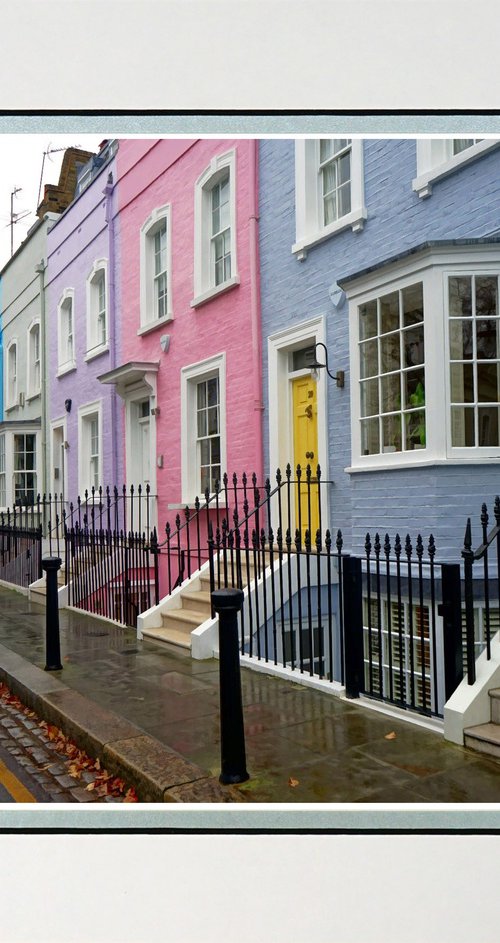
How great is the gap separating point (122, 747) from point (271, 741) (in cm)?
80

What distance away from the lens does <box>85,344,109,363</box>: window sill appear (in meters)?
6.98

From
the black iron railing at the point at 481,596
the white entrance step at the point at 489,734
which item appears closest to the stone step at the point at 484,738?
the white entrance step at the point at 489,734

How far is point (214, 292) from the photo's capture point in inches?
287

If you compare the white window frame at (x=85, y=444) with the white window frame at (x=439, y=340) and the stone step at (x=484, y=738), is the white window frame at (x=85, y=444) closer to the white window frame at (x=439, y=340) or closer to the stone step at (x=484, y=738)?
the white window frame at (x=439, y=340)

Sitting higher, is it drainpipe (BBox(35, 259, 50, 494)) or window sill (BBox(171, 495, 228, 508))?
drainpipe (BBox(35, 259, 50, 494))

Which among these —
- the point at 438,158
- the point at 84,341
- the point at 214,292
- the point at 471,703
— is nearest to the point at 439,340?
the point at 438,158

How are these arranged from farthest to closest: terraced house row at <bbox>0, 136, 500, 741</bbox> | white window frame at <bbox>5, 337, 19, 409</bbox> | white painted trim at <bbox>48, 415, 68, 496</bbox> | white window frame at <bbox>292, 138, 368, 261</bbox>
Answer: white painted trim at <bbox>48, 415, 68, 496</bbox>, white window frame at <bbox>5, 337, 19, 409</bbox>, white window frame at <bbox>292, 138, 368, 261</bbox>, terraced house row at <bbox>0, 136, 500, 741</bbox>

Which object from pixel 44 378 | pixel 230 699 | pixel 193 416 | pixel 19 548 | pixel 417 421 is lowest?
pixel 230 699

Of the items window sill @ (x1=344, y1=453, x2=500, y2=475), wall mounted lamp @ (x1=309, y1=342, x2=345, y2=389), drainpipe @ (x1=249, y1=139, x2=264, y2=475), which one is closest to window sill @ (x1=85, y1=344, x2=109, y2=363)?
drainpipe @ (x1=249, y1=139, x2=264, y2=475)

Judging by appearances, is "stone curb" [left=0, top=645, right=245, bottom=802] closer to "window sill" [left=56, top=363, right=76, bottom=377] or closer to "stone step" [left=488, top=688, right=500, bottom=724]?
"stone step" [left=488, top=688, right=500, bottom=724]

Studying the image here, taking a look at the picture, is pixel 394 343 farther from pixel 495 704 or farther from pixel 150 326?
pixel 150 326

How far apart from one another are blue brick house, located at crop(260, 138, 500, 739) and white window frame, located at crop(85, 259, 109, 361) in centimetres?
186

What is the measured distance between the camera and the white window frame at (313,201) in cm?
557

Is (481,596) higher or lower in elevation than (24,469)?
lower
